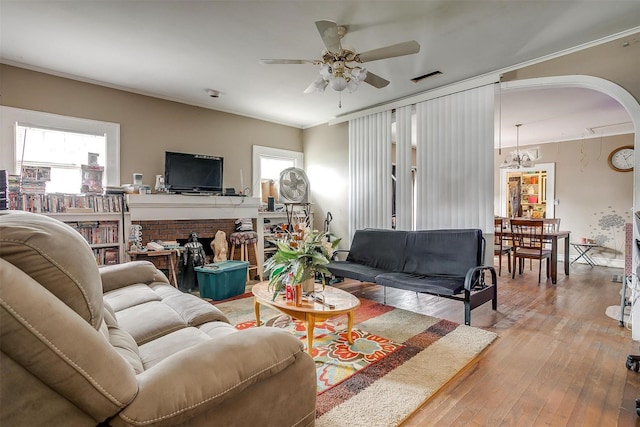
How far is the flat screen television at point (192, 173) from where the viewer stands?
4301 mm

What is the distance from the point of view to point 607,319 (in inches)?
118

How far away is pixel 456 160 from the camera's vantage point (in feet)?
12.9

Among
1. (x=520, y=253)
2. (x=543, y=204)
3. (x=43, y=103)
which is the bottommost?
(x=520, y=253)

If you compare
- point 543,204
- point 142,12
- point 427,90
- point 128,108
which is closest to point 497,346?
point 427,90

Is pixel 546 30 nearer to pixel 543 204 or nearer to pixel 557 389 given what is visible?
pixel 557 389

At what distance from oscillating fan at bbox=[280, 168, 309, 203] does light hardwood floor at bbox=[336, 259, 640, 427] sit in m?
1.75

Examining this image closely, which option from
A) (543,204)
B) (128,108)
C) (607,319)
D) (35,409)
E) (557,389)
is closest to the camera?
(35,409)

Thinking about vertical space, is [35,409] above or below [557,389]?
above

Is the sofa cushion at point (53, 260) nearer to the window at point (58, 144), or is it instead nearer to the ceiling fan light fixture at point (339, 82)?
the ceiling fan light fixture at point (339, 82)

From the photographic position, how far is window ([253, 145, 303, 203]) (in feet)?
17.7

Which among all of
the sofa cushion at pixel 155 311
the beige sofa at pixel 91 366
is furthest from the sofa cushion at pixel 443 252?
the beige sofa at pixel 91 366

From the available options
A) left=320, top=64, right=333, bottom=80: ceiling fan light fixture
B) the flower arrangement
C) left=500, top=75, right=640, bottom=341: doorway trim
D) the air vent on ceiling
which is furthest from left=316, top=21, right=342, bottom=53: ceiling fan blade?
left=500, top=75, right=640, bottom=341: doorway trim

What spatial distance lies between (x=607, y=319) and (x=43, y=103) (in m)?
6.35

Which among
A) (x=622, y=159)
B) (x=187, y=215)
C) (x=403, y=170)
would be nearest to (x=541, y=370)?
(x=403, y=170)
